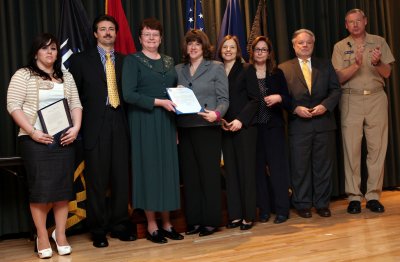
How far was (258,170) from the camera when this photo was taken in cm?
409

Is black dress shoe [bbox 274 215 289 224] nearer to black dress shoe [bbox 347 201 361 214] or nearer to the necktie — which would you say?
black dress shoe [bbox 347 201 361 214]

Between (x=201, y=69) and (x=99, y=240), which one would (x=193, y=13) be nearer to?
(x=201, y=69)

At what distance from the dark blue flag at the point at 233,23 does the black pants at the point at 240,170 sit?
103 centimetres

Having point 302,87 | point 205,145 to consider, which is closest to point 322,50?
point 302,87

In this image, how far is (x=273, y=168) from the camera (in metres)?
4.08

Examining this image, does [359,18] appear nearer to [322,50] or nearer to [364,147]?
[322,50]

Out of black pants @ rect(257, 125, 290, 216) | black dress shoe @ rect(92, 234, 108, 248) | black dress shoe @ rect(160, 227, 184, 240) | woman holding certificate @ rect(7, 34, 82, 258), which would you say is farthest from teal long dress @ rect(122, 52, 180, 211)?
black pants @ rect(257, 125, 290, 216)

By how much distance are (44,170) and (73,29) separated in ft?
4.18

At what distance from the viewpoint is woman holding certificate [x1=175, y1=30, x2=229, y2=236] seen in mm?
3645

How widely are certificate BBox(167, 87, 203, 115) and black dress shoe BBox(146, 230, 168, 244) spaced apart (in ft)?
2.98

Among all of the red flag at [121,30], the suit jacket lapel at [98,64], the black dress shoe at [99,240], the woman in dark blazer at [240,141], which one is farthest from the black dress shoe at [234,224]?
the red flag at [121,30]

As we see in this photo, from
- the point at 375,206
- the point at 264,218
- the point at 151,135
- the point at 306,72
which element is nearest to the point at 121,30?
the point at 151,135

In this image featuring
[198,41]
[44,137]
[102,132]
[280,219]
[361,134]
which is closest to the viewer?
[44,137]

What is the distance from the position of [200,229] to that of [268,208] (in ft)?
2.22
